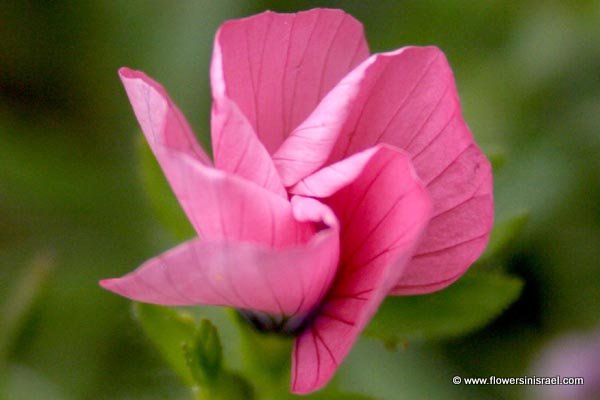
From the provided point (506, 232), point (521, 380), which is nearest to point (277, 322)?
point (506, 232)

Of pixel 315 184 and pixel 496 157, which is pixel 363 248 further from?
pixel 496 157

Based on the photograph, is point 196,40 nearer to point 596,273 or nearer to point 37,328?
point 37,328

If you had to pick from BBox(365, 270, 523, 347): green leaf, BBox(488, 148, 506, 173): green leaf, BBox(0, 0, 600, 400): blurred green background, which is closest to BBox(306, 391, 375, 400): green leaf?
BBox(365, 270, 523, 347): green leaf

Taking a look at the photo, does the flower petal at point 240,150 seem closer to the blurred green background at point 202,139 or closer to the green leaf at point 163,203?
the green leaf at point 163,203

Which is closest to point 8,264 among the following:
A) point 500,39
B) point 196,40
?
point 196,40

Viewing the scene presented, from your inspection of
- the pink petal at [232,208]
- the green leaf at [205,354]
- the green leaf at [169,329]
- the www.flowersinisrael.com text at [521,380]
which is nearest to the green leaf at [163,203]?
the green leaf at [169,329]

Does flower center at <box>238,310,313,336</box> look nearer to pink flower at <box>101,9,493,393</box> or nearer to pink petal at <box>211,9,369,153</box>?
pink flower at <box>101,9,493,393</box>
